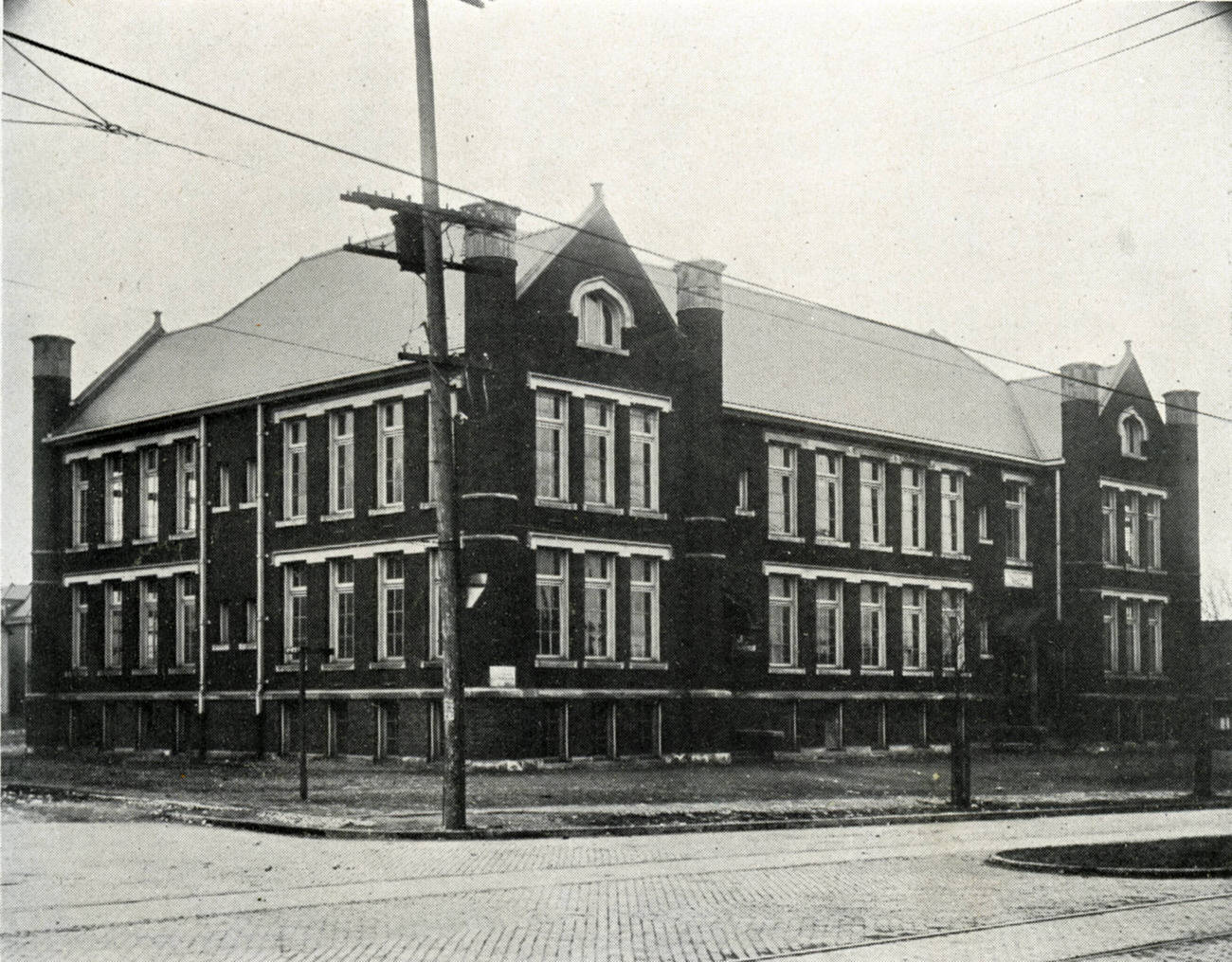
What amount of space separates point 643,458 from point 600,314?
3817mm

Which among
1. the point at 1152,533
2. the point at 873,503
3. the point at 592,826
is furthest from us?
the point at 1152,533

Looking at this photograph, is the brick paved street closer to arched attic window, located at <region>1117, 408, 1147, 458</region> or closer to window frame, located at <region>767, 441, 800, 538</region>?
window frame, located at <region>767, 441, 800, 538</region>

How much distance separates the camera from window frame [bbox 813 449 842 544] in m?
46.9

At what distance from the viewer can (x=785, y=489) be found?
4597cm

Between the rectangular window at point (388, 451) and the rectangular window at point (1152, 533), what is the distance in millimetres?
29091

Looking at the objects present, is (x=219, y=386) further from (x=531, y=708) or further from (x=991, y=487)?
(x=991, y=487)

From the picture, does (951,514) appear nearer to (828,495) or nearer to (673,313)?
(828,495)

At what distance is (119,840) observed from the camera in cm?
2097

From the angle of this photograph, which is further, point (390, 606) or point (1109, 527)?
point (1109, 527)

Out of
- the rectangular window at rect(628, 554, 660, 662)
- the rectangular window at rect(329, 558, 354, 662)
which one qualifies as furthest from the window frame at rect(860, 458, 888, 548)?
the rectangular window at rect(329, 558, 354, 662)

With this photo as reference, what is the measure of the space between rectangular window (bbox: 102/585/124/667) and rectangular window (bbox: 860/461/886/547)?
21465mm

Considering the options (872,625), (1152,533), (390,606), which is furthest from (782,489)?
(1152,533)

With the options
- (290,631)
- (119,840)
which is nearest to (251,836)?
(119,840)

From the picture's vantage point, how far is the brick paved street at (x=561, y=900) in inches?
502
